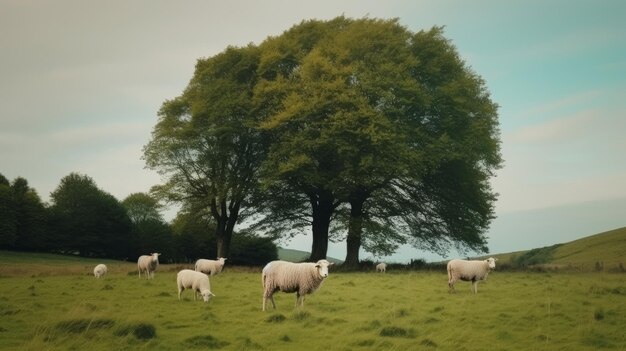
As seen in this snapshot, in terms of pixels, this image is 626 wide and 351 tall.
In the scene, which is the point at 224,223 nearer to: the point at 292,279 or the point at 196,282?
the point at 196,282

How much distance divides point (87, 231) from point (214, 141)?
4105 centimetres

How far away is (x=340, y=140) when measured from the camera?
3062 centimetres

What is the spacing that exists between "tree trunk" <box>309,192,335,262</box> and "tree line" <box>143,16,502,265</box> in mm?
97

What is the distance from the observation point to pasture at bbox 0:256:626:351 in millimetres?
10766

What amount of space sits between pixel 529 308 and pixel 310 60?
69.8 feet

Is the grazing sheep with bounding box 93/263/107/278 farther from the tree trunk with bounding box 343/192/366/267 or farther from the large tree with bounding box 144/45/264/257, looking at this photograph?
the tree trunk with bounding box 343/192/366/267

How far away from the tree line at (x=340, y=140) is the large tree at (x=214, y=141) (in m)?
0.10

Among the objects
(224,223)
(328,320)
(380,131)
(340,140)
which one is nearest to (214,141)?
(224,223)

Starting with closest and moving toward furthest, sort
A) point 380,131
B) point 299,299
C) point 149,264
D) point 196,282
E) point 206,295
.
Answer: point 299,299 → point 206,295 → point 196,282 → point 149,264 → point 380,131

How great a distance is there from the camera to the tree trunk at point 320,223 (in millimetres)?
36750

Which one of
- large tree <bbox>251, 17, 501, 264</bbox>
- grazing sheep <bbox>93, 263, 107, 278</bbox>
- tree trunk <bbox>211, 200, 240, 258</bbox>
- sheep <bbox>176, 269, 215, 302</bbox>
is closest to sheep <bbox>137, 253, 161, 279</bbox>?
grazing sheep <bbox>93, 263, 107, 278</bbox>

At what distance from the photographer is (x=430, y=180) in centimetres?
3531

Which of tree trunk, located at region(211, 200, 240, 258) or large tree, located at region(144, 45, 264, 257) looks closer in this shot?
large tree, located at region(144, 45, 264, 257)

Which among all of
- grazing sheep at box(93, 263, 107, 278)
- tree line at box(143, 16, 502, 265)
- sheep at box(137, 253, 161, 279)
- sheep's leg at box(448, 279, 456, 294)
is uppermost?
tree line at box(143, 16, 502, 265)
